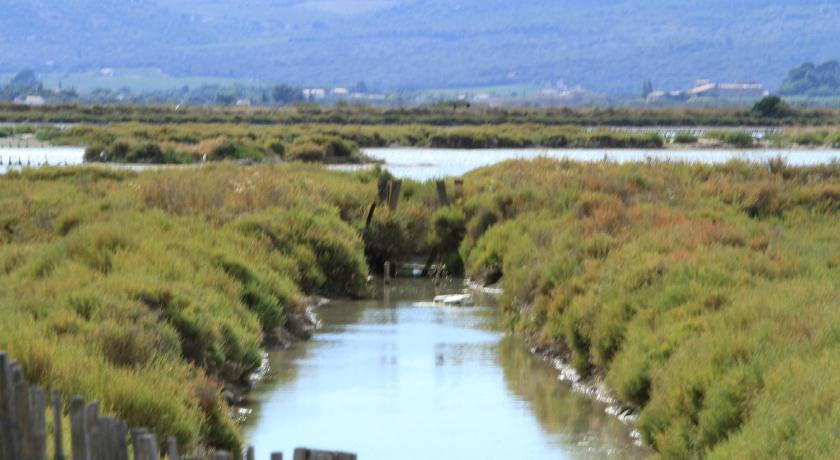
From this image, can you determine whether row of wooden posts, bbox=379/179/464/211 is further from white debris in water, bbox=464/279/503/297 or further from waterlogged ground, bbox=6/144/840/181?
waterlogged ground, bbox=6/144/840/181

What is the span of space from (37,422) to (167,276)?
11.8 m

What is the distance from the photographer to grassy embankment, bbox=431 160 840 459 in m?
13.0

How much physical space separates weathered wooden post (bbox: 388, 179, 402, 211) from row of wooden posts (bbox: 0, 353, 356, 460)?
84.5 feet

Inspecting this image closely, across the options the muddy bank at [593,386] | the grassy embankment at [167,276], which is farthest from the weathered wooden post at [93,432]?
the muddy bank at [593,386]

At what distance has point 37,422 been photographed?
8227mm

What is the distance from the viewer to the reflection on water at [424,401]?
1659cm

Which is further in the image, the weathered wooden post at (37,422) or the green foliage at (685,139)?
the green foliage at (685,139)

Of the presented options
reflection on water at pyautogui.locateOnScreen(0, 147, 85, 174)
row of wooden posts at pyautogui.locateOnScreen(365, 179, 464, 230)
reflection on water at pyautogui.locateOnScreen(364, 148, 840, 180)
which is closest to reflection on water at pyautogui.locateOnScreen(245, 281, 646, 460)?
row of wooden posts at pyautogui.locateOnScreen(365, 179, 464, 230)

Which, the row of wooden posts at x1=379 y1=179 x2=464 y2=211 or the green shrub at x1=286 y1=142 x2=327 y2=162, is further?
the green shrub at x1=286 y1=142 x2=327 y2=162

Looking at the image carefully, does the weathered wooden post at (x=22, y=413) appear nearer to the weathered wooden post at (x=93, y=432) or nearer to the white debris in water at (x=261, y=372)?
the weathered wooden post at (x=93, y=432)

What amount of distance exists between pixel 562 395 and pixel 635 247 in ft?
10.7

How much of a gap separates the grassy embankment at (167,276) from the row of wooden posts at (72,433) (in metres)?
3.76

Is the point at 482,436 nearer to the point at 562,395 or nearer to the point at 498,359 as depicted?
the point at 562,395

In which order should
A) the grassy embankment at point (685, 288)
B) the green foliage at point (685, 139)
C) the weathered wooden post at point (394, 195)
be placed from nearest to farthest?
the grassy embankment at point (685, 288)
the weathered wooden post at point (394, 195)
the green foliage at point (685, 139)
